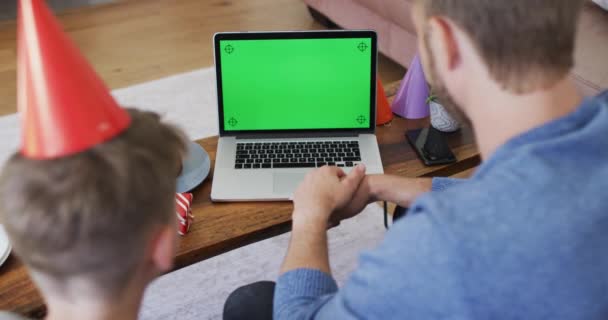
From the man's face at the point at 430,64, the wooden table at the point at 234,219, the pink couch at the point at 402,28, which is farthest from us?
the pink couch at the point at 402,28

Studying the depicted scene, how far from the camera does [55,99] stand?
705mm

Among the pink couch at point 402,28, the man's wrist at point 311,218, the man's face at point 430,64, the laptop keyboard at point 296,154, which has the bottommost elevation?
the pink couch at point 402,28

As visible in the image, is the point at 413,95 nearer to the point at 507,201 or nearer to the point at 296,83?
the point at 296,83

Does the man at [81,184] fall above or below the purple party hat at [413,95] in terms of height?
above

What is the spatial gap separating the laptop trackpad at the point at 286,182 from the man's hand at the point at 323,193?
0.12 meters

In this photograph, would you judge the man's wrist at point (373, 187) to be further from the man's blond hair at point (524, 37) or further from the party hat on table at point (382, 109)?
the man's blond hair at point (524, 37)

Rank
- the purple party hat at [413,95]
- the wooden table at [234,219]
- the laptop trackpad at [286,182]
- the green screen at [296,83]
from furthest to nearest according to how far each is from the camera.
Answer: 1. the purple party hat at [413,95]
2. the green screen at [296,83]
3. the laptop trackpad at [286,182]
4. the wooden table at [234,219]

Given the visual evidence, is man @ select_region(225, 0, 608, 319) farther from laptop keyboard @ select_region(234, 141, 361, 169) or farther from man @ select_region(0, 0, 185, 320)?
laptop keyboard @ select_region(234, 141, 361, 169)

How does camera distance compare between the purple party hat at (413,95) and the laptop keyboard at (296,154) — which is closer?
the laptop keyboard at (296,154)

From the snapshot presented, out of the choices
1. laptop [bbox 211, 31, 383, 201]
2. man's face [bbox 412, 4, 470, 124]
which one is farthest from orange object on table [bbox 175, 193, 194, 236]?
man's face [bbox 412, 4, 470, 124]

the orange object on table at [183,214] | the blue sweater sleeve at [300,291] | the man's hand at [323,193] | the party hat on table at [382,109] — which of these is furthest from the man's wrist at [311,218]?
the party hat on table at [382,109]

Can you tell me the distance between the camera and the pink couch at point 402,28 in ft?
6.00

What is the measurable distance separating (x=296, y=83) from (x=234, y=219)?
37 cm

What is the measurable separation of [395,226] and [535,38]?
289 millimetres
